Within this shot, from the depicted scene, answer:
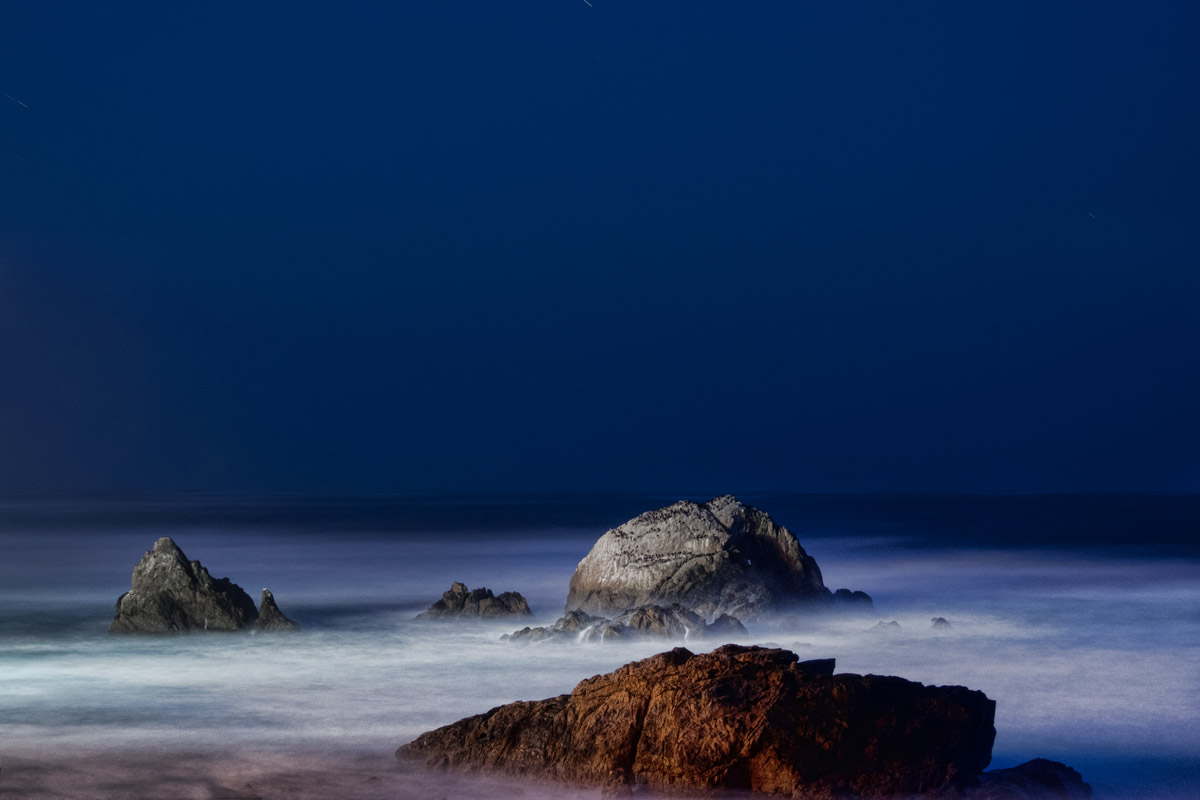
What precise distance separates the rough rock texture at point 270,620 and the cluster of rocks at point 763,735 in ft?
28.2

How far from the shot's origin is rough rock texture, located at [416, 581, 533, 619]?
716 inches

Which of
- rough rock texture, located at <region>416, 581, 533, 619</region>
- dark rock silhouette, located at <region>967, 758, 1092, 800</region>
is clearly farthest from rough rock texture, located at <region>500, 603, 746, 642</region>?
dark rock silhouette, located at <region>967, 758, 1092, 800</region>

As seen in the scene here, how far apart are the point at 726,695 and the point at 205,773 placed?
3.72 meters

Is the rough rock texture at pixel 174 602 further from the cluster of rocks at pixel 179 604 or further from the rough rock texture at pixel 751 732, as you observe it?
the rough rock texture at pixel 751 732

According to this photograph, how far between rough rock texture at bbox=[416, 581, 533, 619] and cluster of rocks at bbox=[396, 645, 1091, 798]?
375 inches

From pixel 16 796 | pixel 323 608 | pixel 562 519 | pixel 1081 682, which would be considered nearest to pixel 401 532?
pixel 562 519

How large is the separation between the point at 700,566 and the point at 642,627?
2.24 meters

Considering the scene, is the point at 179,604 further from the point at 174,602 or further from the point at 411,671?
the point at 411,671

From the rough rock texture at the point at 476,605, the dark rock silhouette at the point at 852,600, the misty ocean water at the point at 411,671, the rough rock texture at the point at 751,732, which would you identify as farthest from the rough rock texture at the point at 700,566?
the rough rock texture at the point at 751,732

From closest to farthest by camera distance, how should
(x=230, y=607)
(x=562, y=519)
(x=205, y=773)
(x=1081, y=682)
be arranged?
(x=205, y=773) < (x=1081, y=682) < (x=230, y=607) < (x=562, y=519)

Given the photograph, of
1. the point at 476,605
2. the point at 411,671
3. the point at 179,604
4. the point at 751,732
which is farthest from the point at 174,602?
the point at 751,732

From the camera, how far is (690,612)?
51.1 feet

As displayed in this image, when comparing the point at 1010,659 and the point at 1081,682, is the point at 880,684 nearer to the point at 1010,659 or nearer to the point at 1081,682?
the point at 1081,682

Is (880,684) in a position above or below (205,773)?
above
